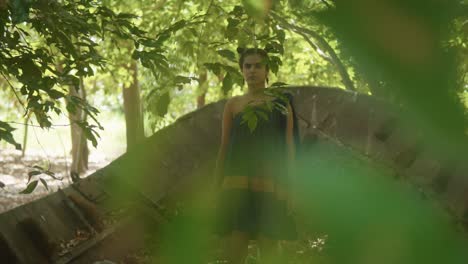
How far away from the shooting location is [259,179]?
3.27m

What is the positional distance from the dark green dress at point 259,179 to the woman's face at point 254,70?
0.72 feet

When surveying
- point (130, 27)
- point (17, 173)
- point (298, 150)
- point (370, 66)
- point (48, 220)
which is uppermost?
point (130, 27)

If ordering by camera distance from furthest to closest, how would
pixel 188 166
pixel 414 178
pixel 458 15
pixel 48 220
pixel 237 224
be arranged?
pixel 188 166
pixel 414 178
pixel 48 220
pixel 237 224
pixel 458 15

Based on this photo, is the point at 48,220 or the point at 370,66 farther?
the point at 48,220

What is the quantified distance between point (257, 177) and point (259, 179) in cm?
2

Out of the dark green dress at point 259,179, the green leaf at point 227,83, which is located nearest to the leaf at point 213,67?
the green leaf at point 227,83

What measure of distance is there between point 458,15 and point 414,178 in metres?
3.99

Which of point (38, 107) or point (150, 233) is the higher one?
point (38, 107)

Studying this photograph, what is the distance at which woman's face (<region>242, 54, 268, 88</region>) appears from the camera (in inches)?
124

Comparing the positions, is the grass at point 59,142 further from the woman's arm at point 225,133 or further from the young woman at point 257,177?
the young woman at point 257,177

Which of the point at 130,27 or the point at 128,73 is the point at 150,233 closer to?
the point at 130,27

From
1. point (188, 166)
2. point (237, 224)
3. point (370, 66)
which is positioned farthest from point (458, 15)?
point (188, 166)

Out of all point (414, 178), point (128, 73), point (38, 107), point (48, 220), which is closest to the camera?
point (38, 107)

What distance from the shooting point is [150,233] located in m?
4.40
